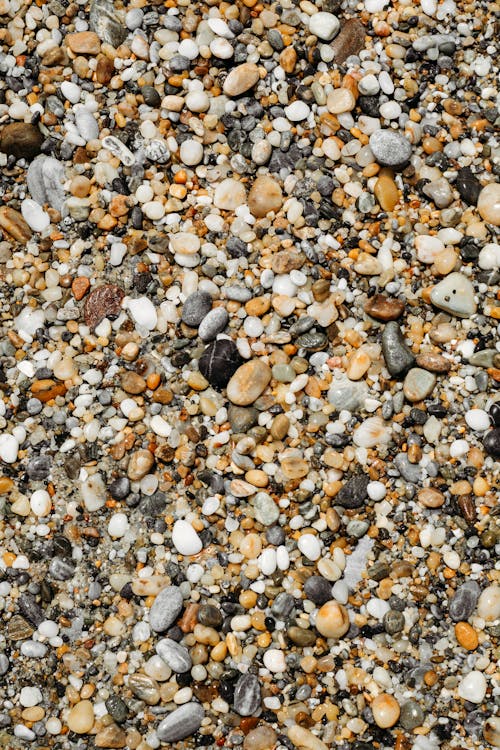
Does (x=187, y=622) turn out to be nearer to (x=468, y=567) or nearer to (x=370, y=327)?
(x=468, y=567)

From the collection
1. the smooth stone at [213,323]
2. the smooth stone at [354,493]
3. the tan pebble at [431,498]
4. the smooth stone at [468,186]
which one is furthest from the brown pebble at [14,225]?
the tan pebble at [431,498]

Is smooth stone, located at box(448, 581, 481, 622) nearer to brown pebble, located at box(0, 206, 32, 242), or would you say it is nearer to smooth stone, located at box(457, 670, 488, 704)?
smooth stone, located at box(457, 670, 488, 704)

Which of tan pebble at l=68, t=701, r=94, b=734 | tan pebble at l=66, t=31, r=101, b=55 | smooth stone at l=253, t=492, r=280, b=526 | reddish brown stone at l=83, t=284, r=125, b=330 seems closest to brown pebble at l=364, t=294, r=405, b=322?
smooth stone at l=253, t=492, r=280, b=526

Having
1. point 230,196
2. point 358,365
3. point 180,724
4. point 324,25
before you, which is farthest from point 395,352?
point 180,724

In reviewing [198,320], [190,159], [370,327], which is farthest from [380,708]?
[190,159]

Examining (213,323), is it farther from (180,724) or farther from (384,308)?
(180,724)

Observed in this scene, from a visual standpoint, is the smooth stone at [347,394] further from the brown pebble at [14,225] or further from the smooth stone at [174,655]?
the brown pebble at [14,225]
